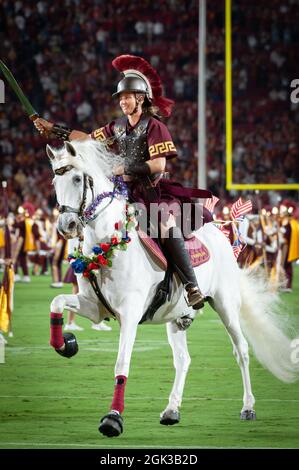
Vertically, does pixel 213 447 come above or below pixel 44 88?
below

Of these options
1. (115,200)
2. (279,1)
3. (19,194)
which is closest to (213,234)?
(115,200)

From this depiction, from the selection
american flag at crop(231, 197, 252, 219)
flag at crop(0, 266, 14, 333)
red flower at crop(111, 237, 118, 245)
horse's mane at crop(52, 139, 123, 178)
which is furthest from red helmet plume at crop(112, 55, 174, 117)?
flag at crop(0, 266, 14, 333)

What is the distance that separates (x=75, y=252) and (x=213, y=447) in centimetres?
166

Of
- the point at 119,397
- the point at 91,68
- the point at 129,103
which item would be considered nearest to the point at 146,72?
the point at 129,103

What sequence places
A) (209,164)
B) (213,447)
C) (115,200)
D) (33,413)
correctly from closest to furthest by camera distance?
(213,447), (115,200), (33,413), (209,164)

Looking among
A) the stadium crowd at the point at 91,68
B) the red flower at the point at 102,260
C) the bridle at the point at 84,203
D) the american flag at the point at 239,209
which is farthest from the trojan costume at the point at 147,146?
the stadium crowd at the point at 91,68

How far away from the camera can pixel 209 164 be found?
32.9 m

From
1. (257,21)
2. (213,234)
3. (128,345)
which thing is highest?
(257,21)

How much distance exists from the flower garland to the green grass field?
114 cm

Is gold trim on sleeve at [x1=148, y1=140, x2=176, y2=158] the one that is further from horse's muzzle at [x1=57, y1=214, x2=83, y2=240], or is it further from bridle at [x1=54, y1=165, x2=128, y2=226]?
horse's muzzle at [x1=57, y1=214, x2=83, y2=240]

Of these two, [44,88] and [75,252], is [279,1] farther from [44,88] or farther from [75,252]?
[44,88]

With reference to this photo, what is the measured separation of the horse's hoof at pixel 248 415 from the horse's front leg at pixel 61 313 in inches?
57.9

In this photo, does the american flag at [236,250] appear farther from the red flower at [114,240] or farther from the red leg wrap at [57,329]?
the red leg wrap at [57,329]

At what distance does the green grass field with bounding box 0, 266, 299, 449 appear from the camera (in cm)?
782
